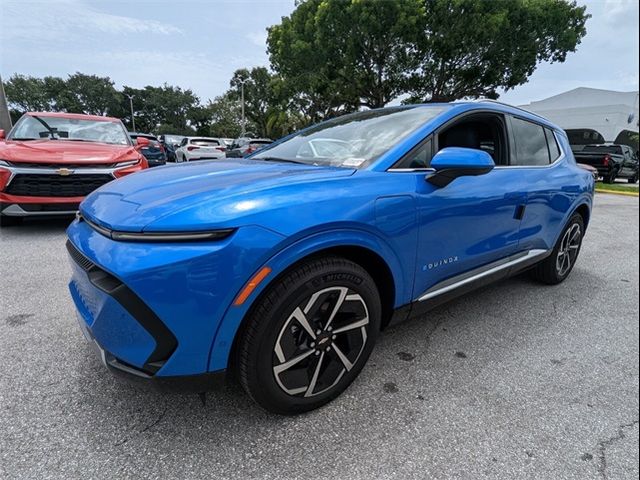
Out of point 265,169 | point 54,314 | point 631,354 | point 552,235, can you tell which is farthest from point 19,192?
point 631,354

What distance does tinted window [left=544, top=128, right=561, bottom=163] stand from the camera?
126 inches

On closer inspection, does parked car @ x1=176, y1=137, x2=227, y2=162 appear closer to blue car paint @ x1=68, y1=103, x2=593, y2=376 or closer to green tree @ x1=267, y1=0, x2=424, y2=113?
green tree @ x1=267, y1=0, x2=424, y2=113

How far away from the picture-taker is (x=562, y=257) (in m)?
3.47

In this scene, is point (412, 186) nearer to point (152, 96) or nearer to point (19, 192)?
point (19, 192)

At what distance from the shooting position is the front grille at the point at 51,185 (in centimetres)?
406

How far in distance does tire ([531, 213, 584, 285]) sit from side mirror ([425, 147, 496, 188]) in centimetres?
196

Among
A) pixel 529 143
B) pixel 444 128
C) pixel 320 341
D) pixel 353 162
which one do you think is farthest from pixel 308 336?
pixel 529 143

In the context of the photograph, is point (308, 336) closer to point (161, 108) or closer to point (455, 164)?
point (455, 164)

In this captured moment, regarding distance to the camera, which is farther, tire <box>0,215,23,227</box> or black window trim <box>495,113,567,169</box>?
tire <box>0,215,23,227</box>

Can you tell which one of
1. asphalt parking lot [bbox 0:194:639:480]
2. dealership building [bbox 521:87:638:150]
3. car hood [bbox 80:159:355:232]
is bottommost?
asphalt parking lot [bbox 0:194:639:480]

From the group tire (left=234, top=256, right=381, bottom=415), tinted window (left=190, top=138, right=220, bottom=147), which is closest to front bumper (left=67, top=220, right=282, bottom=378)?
tire (left=234, top=256, right=381, bottom=415)

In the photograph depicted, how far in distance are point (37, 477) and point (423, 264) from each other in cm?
191

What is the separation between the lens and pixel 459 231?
6.95 ft

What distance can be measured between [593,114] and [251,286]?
4051cm
